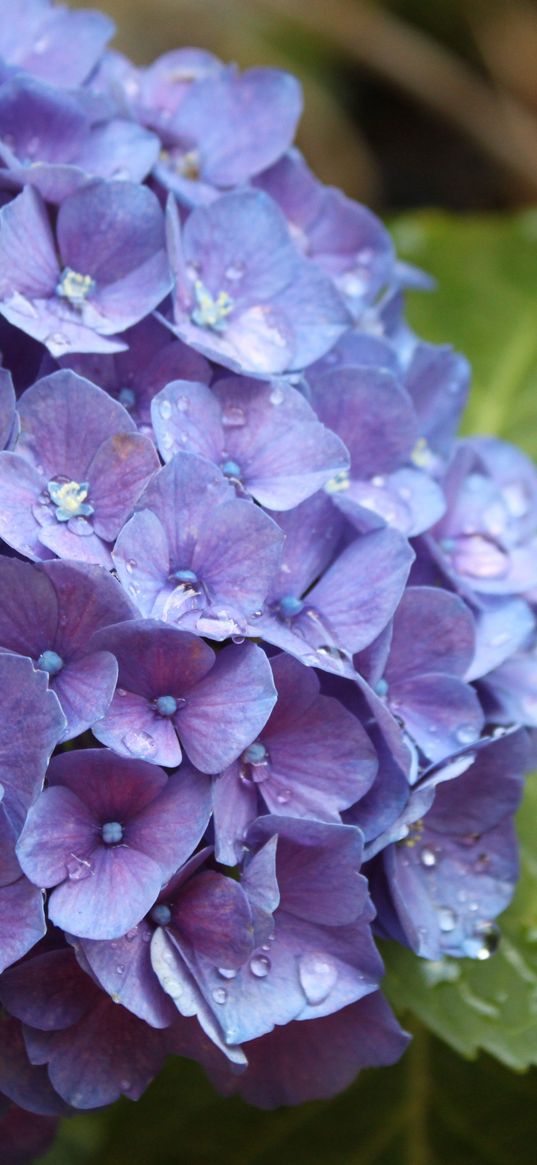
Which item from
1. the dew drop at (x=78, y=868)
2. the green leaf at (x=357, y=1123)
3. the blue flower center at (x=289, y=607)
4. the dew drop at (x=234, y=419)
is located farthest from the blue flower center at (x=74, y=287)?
the green leaf at (x=357, y=1123)

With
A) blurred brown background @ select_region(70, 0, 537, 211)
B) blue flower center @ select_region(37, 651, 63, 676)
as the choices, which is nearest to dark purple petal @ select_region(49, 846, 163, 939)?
blue flower center @ select_region(37, 651, 63, 676)

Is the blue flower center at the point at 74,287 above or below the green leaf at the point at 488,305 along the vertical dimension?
above

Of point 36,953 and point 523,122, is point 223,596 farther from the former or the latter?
point 523,122

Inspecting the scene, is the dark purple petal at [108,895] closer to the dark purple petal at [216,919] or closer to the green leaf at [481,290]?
the dark purple petal at [216,919]

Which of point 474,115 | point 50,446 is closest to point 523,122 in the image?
point 474,115

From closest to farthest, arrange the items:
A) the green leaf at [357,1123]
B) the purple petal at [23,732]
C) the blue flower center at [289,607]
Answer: the purple petal at [23,732], the blue flower center at [289,607], the green leaf at [357,1123]

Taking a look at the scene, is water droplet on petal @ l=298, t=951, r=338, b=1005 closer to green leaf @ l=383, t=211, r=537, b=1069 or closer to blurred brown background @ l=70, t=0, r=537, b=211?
green leaf @ l=383, t=211, r=537, b=1069
